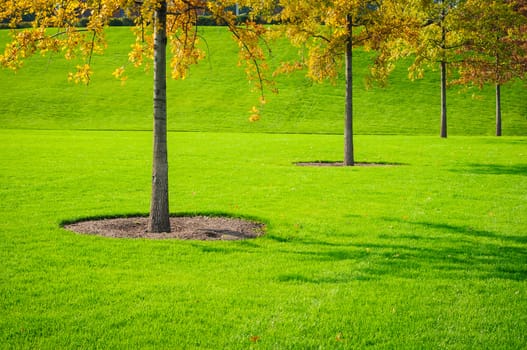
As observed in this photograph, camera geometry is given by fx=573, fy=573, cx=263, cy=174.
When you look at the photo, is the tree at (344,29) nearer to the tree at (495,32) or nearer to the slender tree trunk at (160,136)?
the slender tree trunk at (160,136)

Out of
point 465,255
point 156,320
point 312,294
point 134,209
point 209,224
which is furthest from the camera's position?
point 134,209

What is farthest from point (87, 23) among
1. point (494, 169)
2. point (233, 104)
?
point (233, 104)

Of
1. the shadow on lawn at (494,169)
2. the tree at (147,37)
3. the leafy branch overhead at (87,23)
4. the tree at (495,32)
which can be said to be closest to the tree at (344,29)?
the shadow on lawn at (494,169)

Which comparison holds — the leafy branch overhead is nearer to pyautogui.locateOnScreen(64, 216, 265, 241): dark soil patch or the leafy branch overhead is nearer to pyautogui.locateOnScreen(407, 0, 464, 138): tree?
pyautogui.locateOnScreen(64, 216, 265, 241): dark soil patch

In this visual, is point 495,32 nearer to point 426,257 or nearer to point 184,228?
point 184,228

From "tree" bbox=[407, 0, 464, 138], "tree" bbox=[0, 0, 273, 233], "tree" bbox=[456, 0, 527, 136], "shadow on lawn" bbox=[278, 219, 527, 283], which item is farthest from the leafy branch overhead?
"tree" bbox=[456, 0, 527, 136]

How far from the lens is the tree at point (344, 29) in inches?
929

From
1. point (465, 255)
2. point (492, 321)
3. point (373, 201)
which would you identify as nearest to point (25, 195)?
point (373, 201)

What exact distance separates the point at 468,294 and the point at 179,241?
18.3 feet

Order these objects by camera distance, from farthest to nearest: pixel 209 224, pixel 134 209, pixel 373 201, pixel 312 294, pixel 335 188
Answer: pixel 335 188 → pixel 373 201 → pixel 134 209 → pixel 209 224 → pixel 312 294

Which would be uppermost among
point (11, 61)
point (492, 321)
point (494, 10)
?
point (494, 10)

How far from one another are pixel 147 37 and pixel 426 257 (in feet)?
27.3

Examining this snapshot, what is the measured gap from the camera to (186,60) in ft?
45.1

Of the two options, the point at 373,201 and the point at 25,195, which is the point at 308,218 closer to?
the point at 373,201
